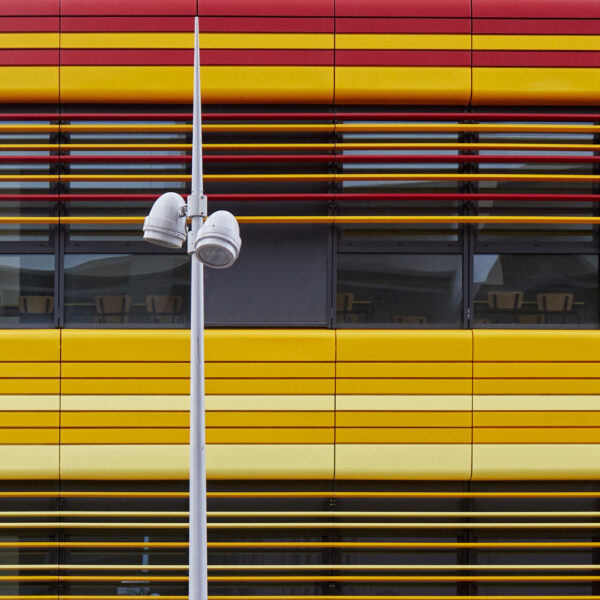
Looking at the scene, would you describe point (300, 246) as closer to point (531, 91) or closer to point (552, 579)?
point (531, 91)

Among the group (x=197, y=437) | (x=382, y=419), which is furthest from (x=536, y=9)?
(x=197, y=437)

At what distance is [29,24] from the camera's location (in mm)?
7730

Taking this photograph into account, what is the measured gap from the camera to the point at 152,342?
758 cm

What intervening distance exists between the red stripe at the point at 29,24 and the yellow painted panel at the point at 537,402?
707 cm

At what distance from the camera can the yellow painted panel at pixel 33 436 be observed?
24.7ft

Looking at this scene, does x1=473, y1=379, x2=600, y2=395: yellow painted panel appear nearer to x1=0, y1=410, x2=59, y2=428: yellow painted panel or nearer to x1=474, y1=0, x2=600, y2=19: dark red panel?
x1=474, y1=0, x2=600, y2=19: dark red panel

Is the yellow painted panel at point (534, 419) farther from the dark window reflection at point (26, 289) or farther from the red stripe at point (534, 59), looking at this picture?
the dark window reflection at point (26, 289)

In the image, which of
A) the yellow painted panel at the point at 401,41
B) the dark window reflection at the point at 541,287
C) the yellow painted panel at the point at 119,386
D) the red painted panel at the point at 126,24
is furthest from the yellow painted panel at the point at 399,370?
the red painted panel at the point at 126,24

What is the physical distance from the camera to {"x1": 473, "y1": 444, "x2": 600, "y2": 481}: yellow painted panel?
25.0 ft

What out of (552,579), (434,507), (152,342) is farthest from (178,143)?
(552,579)

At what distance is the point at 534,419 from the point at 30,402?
6.22 meters

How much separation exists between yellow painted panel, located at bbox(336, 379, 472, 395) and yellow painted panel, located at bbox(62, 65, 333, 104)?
3671mm

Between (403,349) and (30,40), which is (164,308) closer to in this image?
(403,349)

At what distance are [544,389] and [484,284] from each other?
4.91 ft
